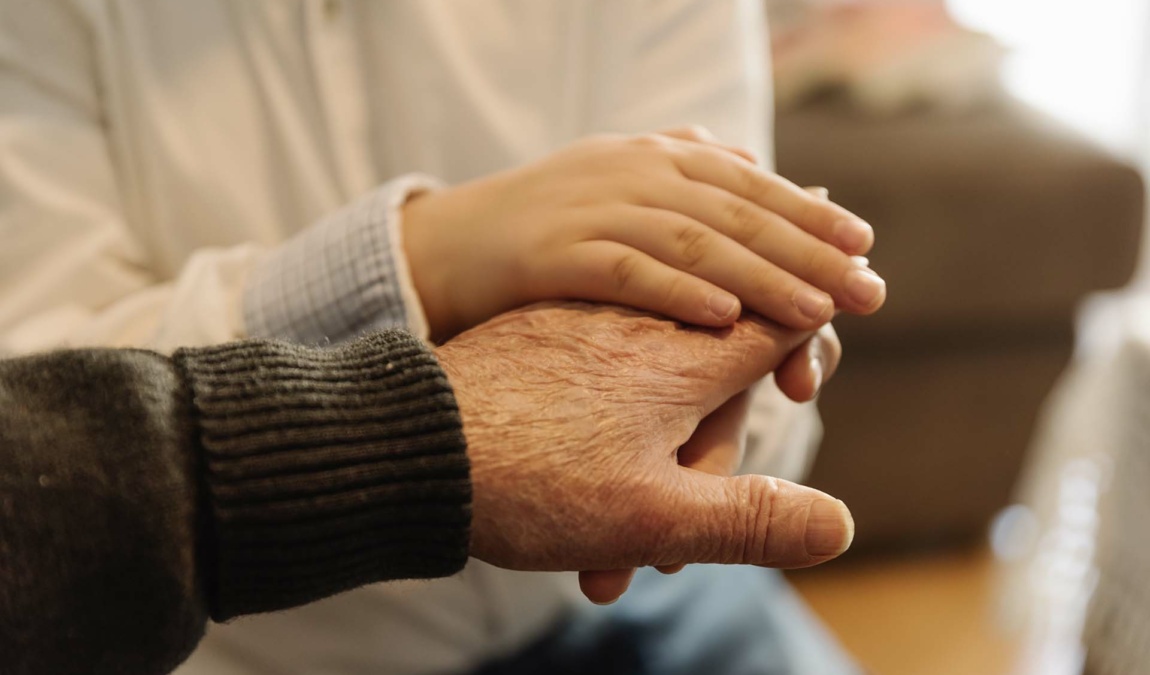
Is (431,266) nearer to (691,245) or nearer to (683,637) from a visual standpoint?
(691,245)

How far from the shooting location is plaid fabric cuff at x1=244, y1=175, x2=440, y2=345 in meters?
0.54

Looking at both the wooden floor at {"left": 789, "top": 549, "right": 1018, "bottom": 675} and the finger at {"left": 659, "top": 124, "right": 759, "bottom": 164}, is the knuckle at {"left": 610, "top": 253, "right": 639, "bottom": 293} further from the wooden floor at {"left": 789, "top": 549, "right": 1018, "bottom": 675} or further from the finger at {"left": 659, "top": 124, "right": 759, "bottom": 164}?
the wooden floor at {"left": 789, "top": 549, "right": 1018, "bottom": 675}

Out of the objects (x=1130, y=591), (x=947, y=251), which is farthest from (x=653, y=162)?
(x=947, y=251)

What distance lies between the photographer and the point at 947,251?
3.94 ft

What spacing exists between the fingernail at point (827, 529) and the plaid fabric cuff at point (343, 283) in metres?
0.24

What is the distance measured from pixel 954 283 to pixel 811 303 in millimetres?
825

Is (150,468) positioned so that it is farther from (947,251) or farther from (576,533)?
(947,251)

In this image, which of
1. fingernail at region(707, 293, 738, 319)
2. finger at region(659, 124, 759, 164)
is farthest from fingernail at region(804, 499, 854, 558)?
finger at region(659, 124, 759, 164)

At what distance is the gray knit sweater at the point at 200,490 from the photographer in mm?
354

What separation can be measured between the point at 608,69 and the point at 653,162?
0.66 ft

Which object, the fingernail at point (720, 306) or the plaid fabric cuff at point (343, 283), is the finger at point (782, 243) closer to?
the fingernail at point (720, 306)

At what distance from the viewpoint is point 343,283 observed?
545 mm

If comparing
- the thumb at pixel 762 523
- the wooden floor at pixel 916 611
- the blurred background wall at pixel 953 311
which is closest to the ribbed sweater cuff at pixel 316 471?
the thumb at pixel 762 523

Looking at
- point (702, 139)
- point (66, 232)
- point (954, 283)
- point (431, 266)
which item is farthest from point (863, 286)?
point (954, 283)
